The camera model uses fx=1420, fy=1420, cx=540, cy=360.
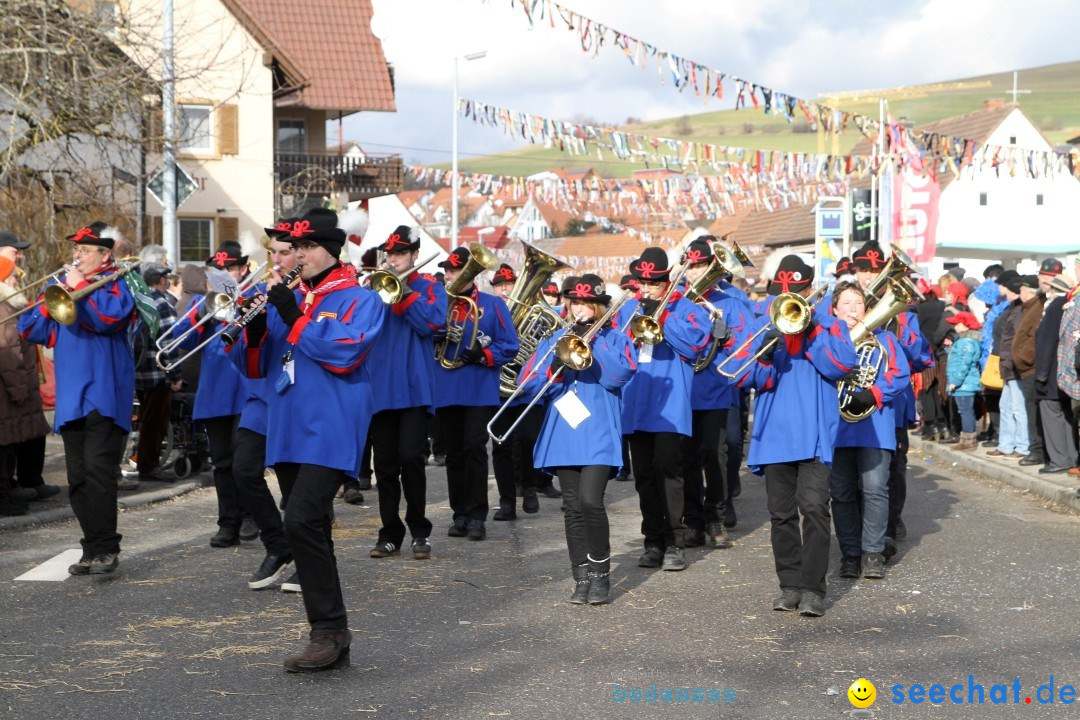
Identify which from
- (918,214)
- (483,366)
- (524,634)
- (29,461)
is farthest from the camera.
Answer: (918,214)

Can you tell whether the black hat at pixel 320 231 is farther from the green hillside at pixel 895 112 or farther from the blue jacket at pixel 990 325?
the green hillside at pixel 895 112

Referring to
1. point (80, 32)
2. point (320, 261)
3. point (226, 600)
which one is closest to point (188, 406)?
point (80, 32)

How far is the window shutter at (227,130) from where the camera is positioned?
115ft

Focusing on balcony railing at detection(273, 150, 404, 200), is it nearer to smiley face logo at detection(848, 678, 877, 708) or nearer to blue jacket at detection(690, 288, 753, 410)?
blue jacket at detection(690, 288, 753, 410)

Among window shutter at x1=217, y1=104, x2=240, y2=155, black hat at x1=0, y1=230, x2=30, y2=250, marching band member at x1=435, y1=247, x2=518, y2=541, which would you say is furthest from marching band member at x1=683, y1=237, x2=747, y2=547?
window shutter at x1=217, y1=104, x2=240, y2=155

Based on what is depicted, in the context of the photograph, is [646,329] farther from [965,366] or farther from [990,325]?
[965,366]

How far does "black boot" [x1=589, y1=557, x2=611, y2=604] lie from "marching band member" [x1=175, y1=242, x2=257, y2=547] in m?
2.55

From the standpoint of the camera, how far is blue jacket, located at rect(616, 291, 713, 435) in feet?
28.7

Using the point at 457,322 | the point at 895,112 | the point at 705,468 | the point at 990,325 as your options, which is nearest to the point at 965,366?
the point at 990,325

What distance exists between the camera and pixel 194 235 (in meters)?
35.8

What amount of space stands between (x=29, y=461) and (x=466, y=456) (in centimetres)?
376

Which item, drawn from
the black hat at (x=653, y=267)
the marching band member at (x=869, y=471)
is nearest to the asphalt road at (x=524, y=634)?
the marching band member at (x=869, y=471)

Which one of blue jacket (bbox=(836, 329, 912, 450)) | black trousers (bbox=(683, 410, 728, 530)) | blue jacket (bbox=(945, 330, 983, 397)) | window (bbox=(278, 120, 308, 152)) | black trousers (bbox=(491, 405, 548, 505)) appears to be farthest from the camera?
window (bbox=(278, 120, 308, 152))

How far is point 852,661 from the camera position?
655 centimetres
